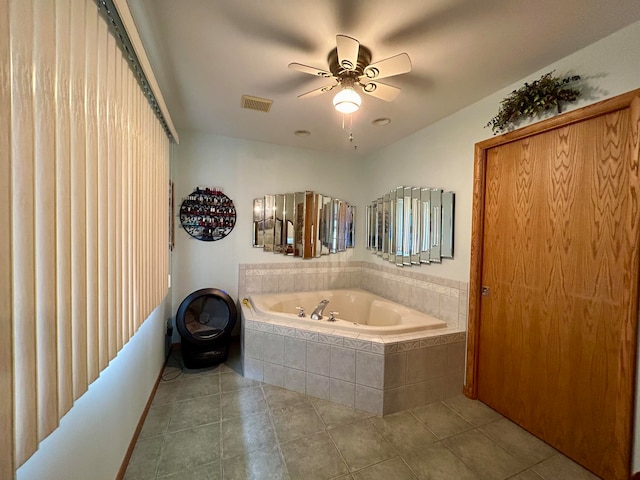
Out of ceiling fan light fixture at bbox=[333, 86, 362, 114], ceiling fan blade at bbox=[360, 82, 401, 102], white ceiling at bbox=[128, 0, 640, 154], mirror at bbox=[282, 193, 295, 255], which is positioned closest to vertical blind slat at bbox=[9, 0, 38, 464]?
white ceiling at bbox=[128, 0, 640, 154]

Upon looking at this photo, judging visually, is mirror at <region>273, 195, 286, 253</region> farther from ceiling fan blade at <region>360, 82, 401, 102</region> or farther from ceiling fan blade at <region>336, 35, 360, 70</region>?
ceiling fan blade at <region>336, 35, 360, 70</region>

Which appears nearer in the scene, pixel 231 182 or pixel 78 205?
pixel 78 205

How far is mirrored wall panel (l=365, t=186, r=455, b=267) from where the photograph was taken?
246 centimetres

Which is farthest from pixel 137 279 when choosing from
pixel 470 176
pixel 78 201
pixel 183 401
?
pixel 470 176

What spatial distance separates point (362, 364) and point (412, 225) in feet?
4.98

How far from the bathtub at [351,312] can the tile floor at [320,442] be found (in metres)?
0.61

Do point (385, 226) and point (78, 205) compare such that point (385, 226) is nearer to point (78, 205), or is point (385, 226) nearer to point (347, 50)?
point (347, 50)

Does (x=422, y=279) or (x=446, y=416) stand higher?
(x=422, y=279)

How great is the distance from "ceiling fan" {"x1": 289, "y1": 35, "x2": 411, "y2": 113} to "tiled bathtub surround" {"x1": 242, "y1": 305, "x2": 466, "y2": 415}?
173cm

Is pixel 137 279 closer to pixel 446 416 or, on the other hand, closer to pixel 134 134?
pixel 134 134

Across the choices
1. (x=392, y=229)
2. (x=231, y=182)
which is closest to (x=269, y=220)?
(x=231, y=182)

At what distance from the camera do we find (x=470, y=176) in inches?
88.7

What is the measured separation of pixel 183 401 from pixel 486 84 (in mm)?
3356

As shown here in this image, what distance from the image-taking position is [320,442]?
5.70 ft
